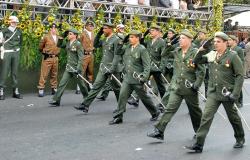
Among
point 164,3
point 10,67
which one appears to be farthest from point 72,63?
point 164,3

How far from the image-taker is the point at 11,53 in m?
14.3

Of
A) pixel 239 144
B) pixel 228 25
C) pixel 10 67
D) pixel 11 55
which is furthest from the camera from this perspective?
pixel 228 25

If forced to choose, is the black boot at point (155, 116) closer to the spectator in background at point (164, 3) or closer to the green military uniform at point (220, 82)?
the green military uniform at point (220, 82)

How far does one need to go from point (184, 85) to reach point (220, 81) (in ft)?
2.54

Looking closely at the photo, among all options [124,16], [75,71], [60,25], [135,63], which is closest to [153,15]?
[124,16]

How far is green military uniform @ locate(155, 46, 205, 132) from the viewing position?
9.06 m

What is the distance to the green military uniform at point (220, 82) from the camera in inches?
333

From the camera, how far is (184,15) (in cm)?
1948

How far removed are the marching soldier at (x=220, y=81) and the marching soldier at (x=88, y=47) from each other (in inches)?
284

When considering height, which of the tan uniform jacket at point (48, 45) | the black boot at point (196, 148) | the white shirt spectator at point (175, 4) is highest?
the white shirt spectator at point (175, 4)

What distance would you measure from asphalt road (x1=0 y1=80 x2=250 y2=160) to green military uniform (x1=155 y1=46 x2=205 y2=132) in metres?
0.49

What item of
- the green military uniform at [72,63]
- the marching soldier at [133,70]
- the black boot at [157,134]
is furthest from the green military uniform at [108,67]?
the black boot at [157,134]

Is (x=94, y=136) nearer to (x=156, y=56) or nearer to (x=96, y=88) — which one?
(x=96, y=88)

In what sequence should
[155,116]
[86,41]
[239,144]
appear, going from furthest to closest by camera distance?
1. [86,41]
2. [155,116]
3. [239,144]
